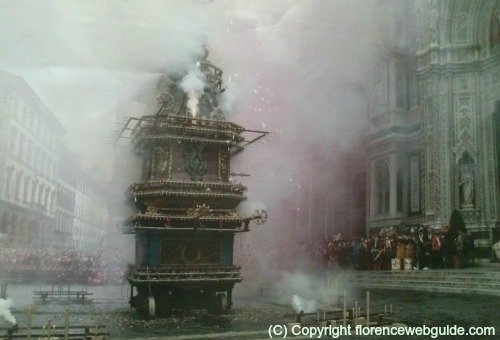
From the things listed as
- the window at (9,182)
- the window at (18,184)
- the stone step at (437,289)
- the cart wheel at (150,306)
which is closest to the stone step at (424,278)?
the stone step at (437,289)

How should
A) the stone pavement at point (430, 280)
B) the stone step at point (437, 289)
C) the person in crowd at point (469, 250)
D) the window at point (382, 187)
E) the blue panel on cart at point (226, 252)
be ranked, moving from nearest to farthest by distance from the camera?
the blue panel on cart at point (226, 252) → the stone step at point (437, 289) → the stone pavement at point (430, 280) → the person in crowd at point (469, 250) → the window at point (382, 187)

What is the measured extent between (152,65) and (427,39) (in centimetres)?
1622

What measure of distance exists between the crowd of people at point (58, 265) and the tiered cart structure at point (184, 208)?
7031 mm

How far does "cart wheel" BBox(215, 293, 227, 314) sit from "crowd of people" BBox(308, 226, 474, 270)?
9.87 m

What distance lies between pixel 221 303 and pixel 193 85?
4656 millimetres

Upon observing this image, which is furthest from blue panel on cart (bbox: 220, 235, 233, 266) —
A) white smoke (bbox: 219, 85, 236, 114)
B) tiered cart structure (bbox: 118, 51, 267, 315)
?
white smoke (bbox: 219, 85, 236, 114)

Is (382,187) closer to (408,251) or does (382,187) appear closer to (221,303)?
(408,251)

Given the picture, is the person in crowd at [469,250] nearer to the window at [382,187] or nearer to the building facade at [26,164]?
the window at [382,187]

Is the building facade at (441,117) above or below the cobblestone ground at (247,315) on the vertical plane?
above

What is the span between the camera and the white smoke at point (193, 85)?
34.0ft

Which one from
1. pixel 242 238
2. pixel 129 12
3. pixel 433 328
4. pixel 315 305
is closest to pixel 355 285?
pixel 242 238

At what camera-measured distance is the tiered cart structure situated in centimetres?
968

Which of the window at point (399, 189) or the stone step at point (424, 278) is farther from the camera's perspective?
the window at point (399, 189)

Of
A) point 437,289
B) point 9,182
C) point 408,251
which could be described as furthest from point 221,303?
point 408,251
